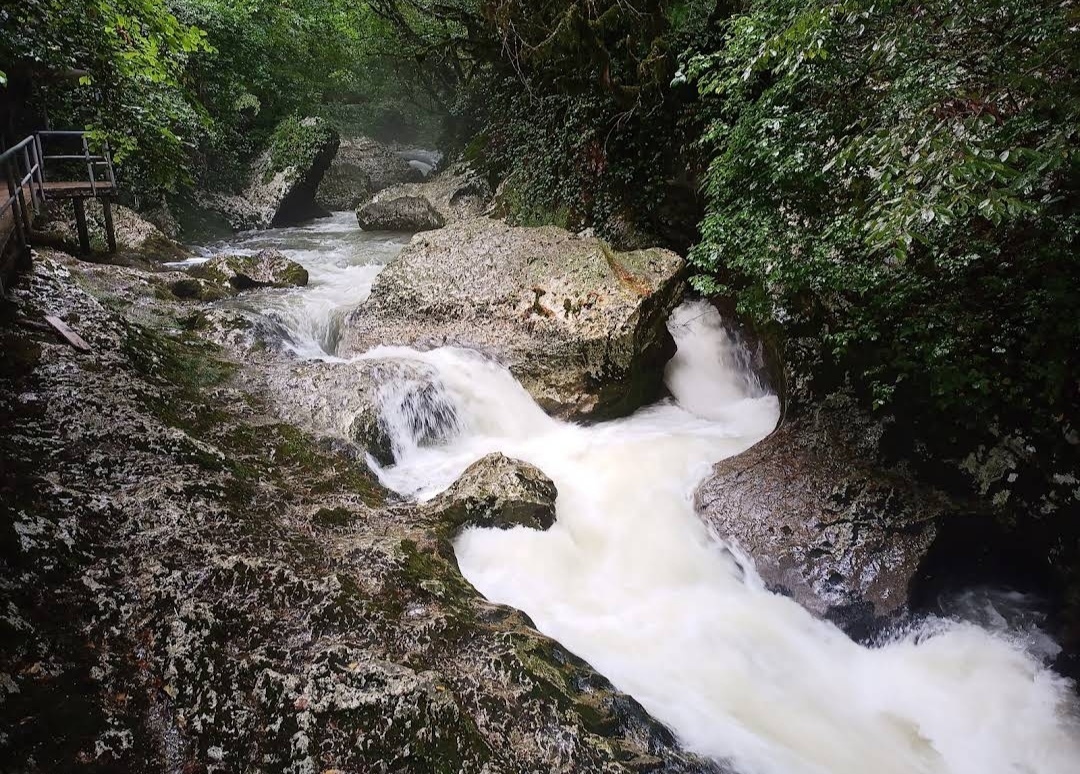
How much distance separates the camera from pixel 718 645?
4.76 metres

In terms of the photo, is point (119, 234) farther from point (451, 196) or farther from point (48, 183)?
point (451, 196)

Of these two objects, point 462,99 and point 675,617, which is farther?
point 462,99

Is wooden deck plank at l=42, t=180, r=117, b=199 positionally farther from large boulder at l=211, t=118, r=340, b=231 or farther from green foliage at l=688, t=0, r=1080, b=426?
green foliage at l=688, t=0, r=1080, b=426

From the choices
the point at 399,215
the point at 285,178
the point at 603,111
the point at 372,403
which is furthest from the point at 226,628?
the point at 285,178

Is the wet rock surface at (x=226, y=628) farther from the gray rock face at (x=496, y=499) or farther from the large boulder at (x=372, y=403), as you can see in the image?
the large boulder at (x=372, y=403)

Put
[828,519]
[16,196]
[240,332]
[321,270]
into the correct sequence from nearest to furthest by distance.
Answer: [828,519] → [16,196] → [240,332] → [321,270]

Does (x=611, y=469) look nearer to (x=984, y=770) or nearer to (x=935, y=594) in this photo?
Answer: (x=935, y=594)

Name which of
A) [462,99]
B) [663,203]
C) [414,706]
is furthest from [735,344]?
[462,99]

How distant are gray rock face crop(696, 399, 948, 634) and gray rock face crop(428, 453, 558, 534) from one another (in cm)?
179

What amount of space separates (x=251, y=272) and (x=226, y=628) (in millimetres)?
9083

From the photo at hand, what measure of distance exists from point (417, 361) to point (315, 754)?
221 inches

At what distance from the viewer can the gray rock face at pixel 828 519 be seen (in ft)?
16.5

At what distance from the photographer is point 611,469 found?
6.75 metres

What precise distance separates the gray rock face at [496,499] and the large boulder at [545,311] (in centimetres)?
219
